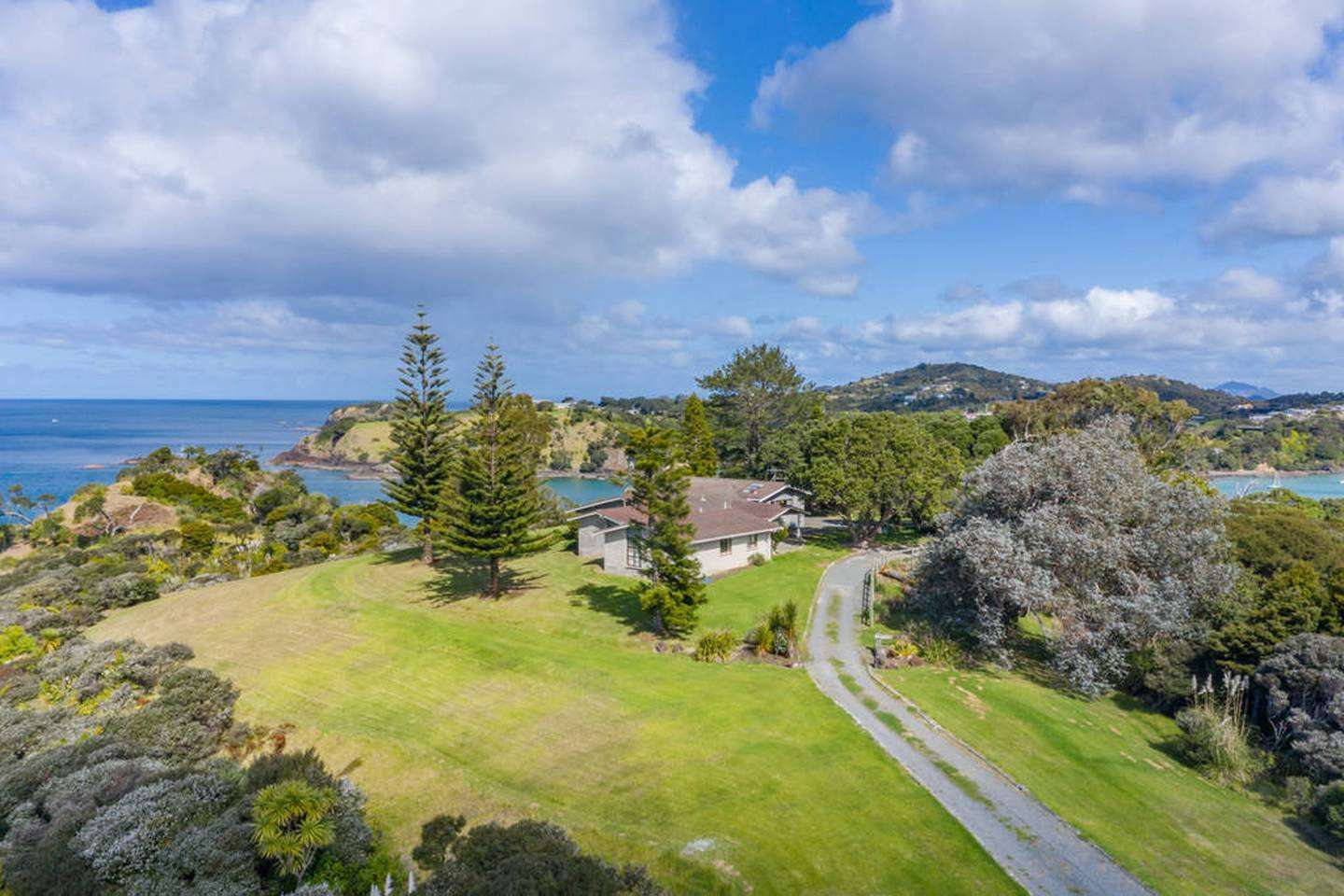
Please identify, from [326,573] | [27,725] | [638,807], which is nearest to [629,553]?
[326,573]

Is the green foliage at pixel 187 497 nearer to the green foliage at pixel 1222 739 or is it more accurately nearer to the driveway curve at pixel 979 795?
the driveway curve at pixel 979 795

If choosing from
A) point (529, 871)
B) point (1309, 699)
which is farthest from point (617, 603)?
point (1309, 699)

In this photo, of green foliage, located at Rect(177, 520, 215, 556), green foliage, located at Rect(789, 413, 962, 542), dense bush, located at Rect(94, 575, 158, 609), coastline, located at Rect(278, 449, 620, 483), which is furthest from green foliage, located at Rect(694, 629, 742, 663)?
coastline, located at Rect(278, 449, 620, 483)

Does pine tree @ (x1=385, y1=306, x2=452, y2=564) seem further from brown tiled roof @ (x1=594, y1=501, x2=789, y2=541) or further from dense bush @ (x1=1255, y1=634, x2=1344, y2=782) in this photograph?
dense bush @ (x1=1255, y1=634, x2=1344, y2=782)

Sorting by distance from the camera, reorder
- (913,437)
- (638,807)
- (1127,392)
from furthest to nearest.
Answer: (1127,392) < (913,437) < (638,807)

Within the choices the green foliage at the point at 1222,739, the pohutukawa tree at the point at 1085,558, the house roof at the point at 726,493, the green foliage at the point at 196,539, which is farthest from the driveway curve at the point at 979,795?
the green foliage at the point at 196,539

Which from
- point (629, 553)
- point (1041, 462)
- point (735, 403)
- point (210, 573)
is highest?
point (735, 403)

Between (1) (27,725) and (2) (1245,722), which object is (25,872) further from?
(2) (1245,722)

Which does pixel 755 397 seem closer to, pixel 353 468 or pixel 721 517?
pixel 721 517
